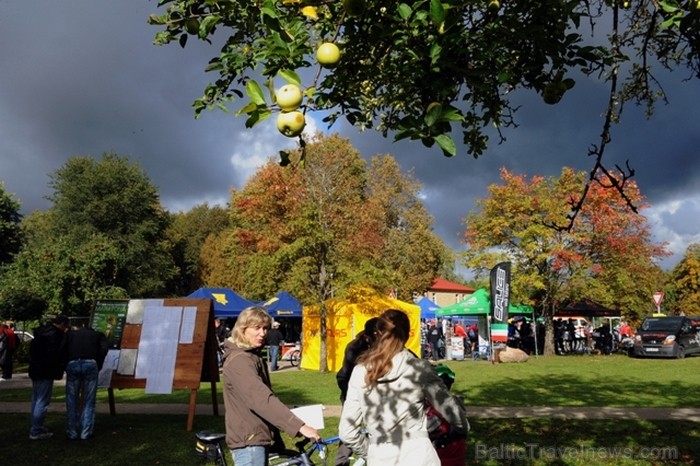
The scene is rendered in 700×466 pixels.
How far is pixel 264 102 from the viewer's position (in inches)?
84.3

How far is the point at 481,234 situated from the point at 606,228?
5.56 meters

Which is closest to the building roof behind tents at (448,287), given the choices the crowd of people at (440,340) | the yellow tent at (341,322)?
the crowd of people at (440,340)

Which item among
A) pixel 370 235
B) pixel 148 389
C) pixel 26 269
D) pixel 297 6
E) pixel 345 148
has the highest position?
pixel 345 148

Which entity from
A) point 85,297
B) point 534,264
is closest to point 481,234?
point 534,264

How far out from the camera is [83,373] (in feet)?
28.0

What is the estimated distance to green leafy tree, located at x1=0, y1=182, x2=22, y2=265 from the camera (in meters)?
36.5

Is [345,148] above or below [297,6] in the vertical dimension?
above

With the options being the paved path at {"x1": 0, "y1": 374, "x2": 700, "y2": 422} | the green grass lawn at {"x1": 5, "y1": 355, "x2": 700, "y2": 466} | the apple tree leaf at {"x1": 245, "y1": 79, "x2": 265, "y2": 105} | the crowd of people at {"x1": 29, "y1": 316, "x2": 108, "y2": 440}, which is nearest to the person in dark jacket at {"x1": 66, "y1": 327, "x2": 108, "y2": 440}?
the crowd of people at {"x1": 29, "y1": 316, "x2": 108, "y2": 440}

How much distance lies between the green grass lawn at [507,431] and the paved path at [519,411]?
467mm

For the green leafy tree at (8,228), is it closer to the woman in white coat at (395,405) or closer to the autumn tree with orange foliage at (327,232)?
the autumn tree with orange foliage at (327,232)

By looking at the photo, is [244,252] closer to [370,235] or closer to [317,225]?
[370,235]

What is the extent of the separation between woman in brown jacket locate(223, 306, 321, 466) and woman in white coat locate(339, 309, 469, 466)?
446mm

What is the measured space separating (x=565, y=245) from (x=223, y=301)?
15723 mm

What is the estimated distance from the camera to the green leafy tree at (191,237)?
49.2m
